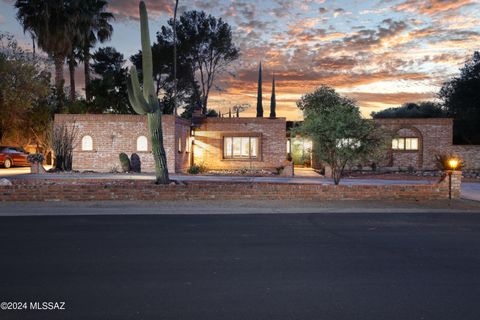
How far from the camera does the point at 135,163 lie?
2570 centimetres

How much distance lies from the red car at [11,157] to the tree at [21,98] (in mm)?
2284

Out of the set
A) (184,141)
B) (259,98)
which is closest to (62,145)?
(184,141)

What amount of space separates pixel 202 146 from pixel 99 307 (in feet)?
84.0

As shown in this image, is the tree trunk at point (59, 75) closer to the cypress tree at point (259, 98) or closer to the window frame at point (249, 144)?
the window frame at point (249, 144)

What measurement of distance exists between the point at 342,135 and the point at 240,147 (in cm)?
1505

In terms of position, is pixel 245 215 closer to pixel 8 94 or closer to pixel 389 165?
pixel 389 165

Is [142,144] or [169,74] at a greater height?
[169,74]

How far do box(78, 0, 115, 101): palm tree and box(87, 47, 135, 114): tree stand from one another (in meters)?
1.64

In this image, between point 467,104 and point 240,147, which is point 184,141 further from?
point 467,104

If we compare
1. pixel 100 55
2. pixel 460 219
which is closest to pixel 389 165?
pixel 460 219

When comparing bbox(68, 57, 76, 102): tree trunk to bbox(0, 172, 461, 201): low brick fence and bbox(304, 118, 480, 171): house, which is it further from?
bbox(0, 172, 461, 201): low brick fence

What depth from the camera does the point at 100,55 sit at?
48.4 m

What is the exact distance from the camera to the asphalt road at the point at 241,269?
5113 mm

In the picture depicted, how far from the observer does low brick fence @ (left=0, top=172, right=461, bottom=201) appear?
14250 millimetres
